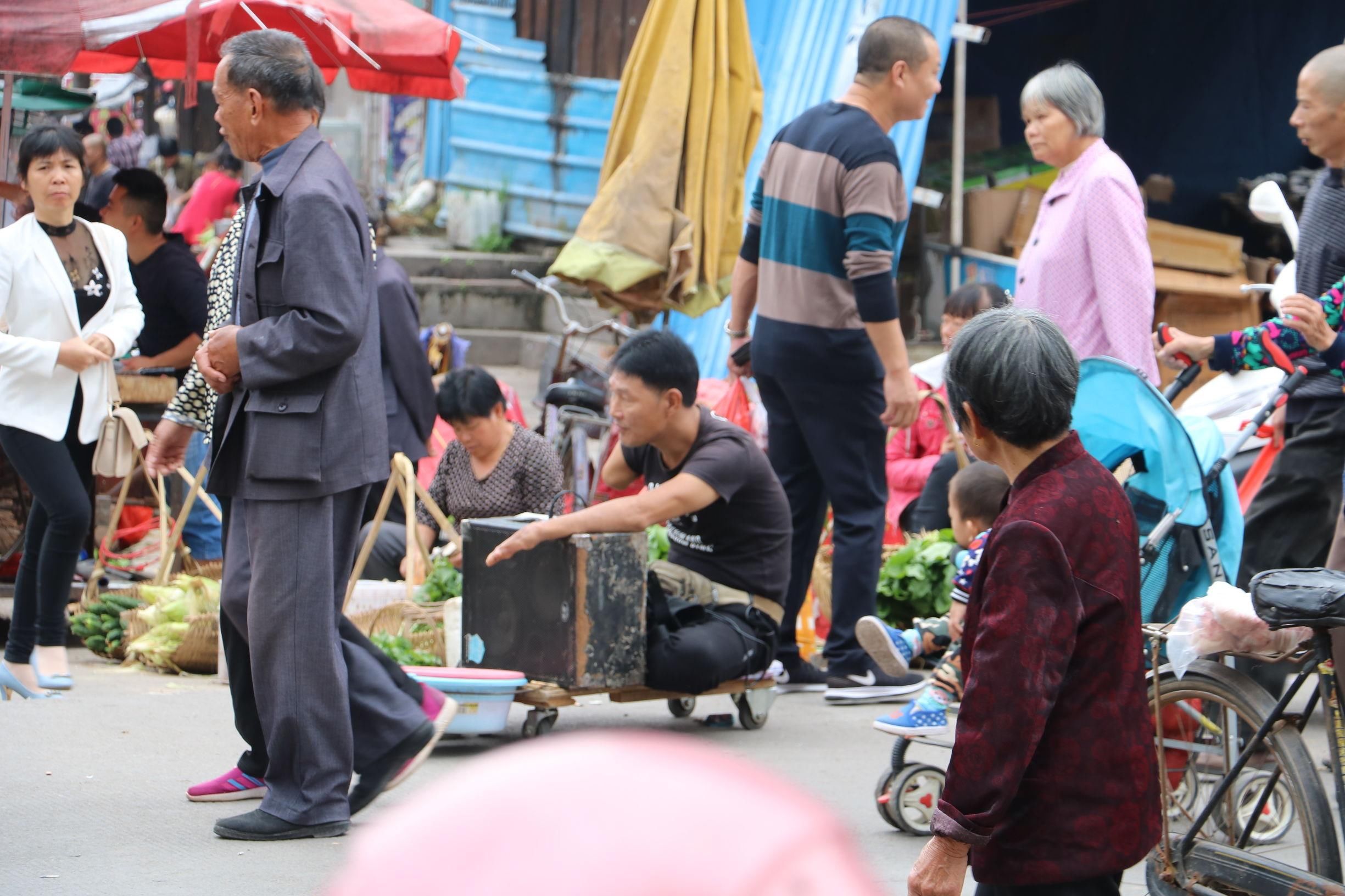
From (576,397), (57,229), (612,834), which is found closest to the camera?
(612,834)

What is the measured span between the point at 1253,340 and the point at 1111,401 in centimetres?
45

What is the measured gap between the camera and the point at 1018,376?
8.38ft

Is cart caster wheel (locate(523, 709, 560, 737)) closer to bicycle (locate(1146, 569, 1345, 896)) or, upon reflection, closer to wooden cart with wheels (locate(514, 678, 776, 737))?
wooden cart with wheels (locate(514, 678, 776, 737))

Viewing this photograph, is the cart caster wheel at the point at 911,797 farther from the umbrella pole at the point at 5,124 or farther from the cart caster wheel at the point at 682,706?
the umbrella pole at the point at 5,124

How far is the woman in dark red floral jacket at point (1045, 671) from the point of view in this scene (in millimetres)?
2449

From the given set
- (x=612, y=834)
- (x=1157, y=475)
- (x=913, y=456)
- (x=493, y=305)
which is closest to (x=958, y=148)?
(x=913, y=456)

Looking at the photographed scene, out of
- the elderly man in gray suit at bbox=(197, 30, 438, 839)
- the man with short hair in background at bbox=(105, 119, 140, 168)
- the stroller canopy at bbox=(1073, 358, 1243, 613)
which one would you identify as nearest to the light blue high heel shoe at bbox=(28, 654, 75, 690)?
the elderly man in gray suit at bbox=(197, 30, 438, 839)

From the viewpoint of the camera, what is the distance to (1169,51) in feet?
37.0

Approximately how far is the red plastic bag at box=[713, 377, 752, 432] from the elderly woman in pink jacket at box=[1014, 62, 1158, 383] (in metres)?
2.39

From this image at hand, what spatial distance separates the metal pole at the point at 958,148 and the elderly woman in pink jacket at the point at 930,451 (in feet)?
9.95

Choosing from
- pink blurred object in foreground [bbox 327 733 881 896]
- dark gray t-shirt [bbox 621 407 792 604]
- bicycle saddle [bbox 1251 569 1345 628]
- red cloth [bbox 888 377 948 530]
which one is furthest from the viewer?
red cloth [bbox 888 377 948 530]

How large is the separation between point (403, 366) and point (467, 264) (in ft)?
19.7

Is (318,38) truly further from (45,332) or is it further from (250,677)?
(250,677)

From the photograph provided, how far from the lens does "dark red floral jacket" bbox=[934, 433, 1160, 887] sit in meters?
2.45
